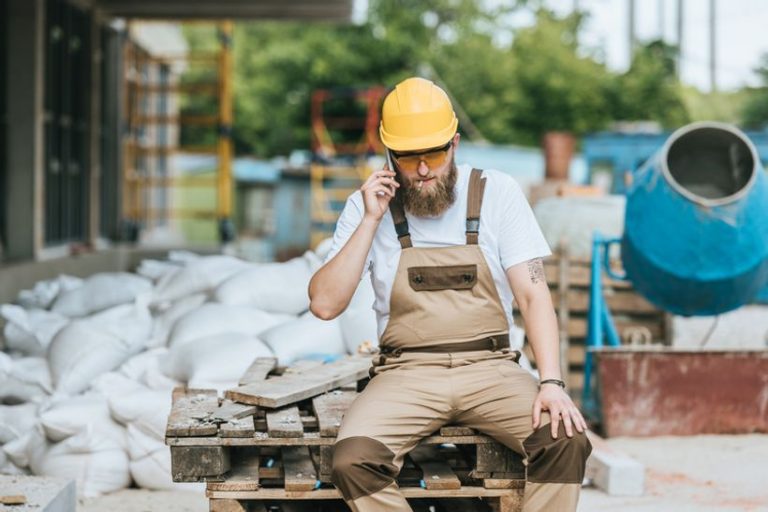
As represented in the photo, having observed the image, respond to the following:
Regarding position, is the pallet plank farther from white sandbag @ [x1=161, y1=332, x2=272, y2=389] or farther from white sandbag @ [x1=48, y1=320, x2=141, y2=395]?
white sandbag @ [x1=48, y1=320, x2=141, y2=395]

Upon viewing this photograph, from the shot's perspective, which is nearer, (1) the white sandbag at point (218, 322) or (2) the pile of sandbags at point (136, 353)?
(2) the pile of sandbags at point (136, 353)

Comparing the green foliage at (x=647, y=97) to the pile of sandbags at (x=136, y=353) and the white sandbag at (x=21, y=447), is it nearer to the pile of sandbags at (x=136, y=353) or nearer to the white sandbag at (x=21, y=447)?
the pile of sandbags at (x=136, y=353)

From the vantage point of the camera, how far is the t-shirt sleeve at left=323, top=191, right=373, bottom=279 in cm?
354

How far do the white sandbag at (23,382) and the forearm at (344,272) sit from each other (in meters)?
2.38

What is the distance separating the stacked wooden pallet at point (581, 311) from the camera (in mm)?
7398

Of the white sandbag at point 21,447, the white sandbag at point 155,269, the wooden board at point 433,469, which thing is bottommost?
the white sandbag at point 21,447

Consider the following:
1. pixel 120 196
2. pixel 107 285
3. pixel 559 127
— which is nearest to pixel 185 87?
pixel 120 196

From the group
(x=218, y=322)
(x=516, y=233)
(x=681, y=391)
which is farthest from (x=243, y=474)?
(x=681, y=391)

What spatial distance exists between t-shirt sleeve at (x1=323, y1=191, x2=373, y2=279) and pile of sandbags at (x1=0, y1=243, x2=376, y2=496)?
1.65 metres

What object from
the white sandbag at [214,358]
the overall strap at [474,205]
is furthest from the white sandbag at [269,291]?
the overall strap at [474,205]

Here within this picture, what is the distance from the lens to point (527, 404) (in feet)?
10.9

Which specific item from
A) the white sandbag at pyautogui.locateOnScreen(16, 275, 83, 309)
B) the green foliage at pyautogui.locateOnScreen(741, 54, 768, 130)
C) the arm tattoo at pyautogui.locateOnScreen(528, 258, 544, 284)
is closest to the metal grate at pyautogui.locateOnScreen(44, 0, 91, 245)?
the white sandbag at pyautogui.locateOnScreen(16, 275, 83, 309)

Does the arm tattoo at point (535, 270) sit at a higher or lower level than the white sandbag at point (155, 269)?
higher

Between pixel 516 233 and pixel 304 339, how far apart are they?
2201mm
